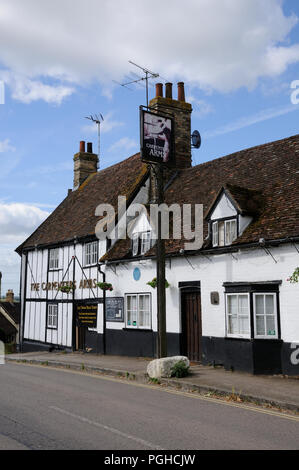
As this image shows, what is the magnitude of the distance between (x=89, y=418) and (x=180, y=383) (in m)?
4.12

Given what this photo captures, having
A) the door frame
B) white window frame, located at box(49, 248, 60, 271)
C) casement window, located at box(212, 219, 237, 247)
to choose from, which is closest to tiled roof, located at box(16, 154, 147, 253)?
white window frame, located at box(49, 248, 60, 271)

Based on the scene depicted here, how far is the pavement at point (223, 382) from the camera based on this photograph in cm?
948

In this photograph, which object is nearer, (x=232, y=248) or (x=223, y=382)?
(x=223, y=382)

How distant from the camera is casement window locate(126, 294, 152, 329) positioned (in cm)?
1736

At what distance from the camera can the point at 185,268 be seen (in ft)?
51.6

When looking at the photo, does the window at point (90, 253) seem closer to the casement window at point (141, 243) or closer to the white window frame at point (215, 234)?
the casement window at point (141, 243)

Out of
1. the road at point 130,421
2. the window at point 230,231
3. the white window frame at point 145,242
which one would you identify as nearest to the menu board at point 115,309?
the white window frame at point 145,242

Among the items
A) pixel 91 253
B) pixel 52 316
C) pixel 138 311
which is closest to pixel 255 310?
pixel 138 311

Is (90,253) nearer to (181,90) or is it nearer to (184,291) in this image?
(184,291)

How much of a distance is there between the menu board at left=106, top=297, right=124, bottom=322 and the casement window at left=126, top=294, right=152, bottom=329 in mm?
281

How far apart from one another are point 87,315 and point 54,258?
14.6 feet
